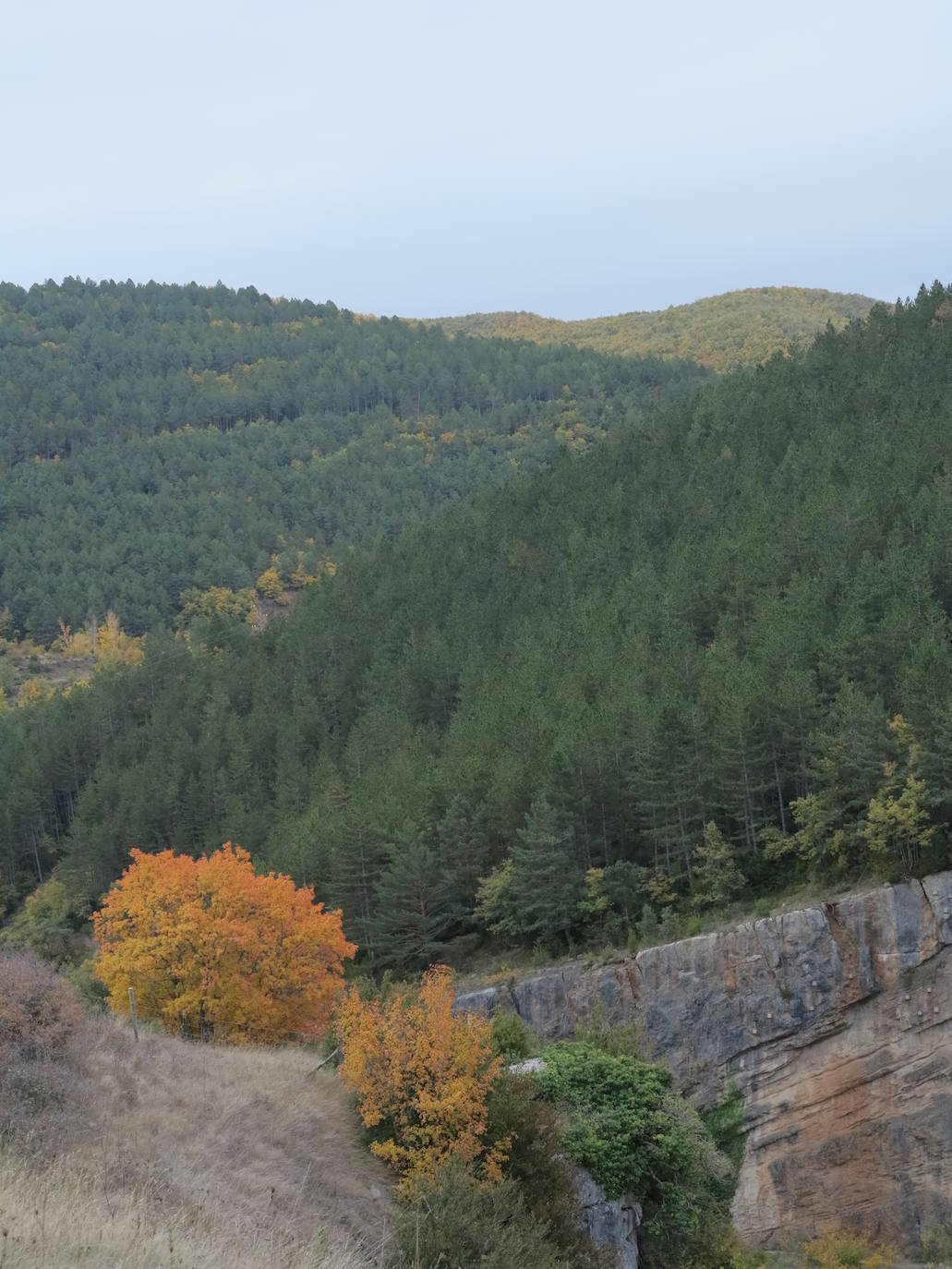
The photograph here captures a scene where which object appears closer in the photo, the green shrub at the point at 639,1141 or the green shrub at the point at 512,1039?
the green shrub at the point at 639,1141

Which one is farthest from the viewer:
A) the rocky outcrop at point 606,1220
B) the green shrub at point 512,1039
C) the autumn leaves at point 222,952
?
the autumn leaves at point 222,952

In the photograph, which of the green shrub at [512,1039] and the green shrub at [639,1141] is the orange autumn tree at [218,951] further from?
the green shrub at [639,1141]

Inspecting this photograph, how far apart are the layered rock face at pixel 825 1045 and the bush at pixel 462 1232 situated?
23.6m

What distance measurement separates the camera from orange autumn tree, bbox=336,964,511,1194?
2145 cm

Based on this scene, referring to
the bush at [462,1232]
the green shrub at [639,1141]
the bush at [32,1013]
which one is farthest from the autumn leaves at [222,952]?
A: the bush at [462,1232]

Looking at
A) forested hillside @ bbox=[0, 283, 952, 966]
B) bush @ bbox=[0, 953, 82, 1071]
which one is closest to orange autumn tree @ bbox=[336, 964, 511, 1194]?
bush @ bbox=[0, 953, 82, 1071]

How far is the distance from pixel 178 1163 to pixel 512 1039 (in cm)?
947

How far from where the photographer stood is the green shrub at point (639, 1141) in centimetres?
2355

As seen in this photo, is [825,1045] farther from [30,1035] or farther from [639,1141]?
[30,1035]

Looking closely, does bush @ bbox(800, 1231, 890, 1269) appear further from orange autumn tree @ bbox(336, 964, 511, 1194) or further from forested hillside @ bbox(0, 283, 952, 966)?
orange autumn tree @ bbox(336, 964, 511, 1194)

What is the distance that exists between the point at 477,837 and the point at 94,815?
39.3 meters

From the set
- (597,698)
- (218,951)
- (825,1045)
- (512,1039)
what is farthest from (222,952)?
(597,698)

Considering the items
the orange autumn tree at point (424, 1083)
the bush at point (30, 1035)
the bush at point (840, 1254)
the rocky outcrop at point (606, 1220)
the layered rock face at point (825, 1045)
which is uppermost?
the bush at point (30, 1035)

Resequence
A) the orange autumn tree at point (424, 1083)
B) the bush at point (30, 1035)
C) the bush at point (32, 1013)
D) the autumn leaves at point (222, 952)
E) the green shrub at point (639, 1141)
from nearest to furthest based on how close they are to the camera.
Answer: the bush at point (30, 1035) → the bush at point (32, 1013) → the orange autumn tree at point (424, 1083) → the green shrub at point (639, 1141) → the autumn leaves at point (222, 952)
